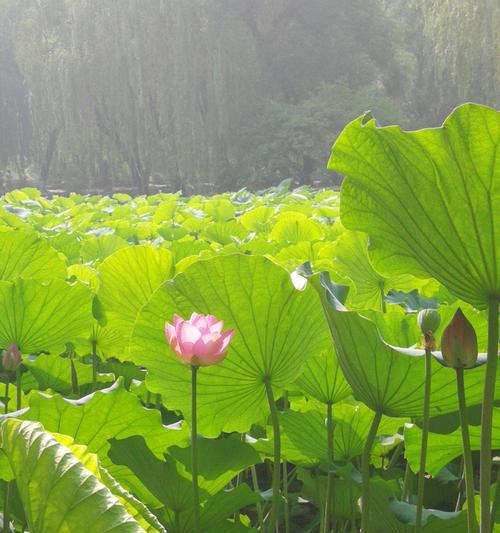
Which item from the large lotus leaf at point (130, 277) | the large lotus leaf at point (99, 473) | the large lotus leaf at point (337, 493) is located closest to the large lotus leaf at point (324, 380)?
the large lotus leaf at point (337, 493)

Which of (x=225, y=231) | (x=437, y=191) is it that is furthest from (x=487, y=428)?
(x=225, y=231)

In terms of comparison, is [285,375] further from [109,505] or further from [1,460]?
[109,505]

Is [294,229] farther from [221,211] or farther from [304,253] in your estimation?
[221,211]

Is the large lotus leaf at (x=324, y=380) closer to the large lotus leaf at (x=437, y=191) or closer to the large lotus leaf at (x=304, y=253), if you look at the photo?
the large lotus leaf at (x=437, y=191)

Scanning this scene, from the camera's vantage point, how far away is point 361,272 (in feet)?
3.60

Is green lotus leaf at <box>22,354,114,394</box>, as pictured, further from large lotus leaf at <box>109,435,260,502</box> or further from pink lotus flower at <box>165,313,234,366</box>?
pink lotus flower at <box>165,313,234,366</box>

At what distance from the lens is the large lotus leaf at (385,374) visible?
0.57 metres

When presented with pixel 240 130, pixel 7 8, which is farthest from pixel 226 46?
pixel 7 8

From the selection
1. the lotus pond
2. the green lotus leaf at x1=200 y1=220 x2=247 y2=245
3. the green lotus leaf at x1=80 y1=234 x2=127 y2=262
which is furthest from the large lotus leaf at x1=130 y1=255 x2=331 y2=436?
the green lotus leaf at x1=200 y1=220 x2=247 y2=245

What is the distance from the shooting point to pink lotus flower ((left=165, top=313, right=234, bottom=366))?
56 centimetres

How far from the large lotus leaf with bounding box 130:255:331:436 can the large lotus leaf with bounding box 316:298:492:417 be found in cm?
5

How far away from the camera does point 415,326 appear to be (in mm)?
728

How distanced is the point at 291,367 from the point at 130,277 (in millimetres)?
284

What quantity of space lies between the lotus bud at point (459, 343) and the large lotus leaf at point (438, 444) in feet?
0.70
